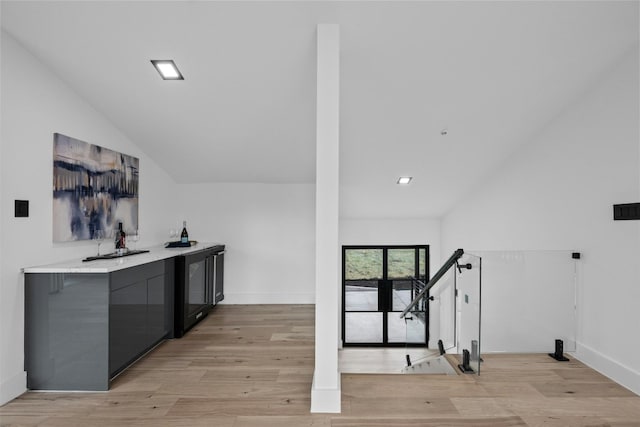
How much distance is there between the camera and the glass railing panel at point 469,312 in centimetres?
268

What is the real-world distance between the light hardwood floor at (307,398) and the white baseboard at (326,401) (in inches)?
→ 1.6

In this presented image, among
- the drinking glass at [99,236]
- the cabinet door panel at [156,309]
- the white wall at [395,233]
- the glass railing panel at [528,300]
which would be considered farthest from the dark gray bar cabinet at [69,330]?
the white wall at [395,233]

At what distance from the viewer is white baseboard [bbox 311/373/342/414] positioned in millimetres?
2090

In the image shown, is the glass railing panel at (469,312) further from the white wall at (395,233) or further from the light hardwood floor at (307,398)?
the white wall at (395,233)

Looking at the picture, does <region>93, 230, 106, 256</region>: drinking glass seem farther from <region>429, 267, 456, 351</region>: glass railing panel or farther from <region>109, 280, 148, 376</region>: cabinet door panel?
<region>429, 267, 456, 351</region>: glass railing panel

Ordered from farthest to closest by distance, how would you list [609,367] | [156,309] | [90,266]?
1. [156,309]
2. [609,367]
3. [90,266]

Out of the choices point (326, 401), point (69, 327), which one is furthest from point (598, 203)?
point (69, 327)

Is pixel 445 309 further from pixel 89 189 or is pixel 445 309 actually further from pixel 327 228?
pixel 89 189

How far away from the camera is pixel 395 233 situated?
569 cm

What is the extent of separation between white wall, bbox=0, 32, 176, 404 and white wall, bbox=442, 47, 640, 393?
414cm

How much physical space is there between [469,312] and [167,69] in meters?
3.09

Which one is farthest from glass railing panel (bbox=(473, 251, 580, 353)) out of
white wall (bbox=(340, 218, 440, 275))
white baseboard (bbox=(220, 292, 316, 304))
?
white wall (bbox=(340, 218, 440, 275))

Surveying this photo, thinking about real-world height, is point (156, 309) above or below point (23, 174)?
below

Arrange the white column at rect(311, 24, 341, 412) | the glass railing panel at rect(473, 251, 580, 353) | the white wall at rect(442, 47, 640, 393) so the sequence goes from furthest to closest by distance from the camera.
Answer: the glass railing panel at rect(473, 251, 580, 353) < the white wall at rect(442, 47, 640, 393) < the white column at rect(311, 24, 341, 412)
